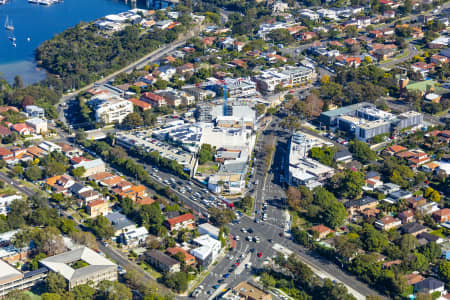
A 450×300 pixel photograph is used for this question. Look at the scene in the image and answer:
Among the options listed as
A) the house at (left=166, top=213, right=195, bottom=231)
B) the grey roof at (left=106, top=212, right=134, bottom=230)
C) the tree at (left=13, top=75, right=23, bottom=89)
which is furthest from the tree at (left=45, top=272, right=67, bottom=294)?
the tree at (left=13, top=75, right=23, bottom=89)

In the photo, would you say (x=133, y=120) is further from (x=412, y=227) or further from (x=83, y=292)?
(x=412, y=227)

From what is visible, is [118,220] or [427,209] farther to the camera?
[427,209]

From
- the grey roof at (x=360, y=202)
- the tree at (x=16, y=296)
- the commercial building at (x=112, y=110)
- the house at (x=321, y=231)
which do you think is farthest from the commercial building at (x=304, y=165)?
the tree at (x=16, y=296)

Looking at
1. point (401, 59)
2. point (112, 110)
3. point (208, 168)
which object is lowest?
point (208, 168)

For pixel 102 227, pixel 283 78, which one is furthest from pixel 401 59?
pixel 102 227

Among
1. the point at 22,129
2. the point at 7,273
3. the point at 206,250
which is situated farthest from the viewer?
the point at 22,129

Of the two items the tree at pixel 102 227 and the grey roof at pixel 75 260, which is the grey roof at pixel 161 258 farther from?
the tree at pixel 102 227
